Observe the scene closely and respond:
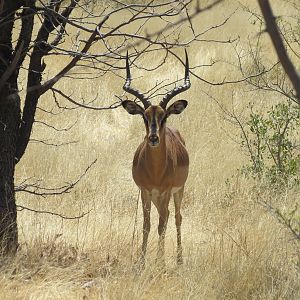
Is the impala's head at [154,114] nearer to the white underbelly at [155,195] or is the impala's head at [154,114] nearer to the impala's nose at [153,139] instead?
the impala's nose at [153,139]

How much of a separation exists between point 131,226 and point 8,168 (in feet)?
6.74

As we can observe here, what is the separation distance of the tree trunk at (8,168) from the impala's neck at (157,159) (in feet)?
4.77

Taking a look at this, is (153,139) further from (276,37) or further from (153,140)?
(276,37)

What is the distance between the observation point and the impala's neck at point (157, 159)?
6965mm

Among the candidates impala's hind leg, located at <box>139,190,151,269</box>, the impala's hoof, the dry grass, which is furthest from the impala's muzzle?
the impala's hoof

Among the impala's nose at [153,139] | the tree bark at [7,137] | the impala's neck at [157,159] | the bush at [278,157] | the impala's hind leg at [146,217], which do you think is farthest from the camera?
the bush at [278,157]

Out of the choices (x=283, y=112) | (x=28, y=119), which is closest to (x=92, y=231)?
(x=28, y=119)

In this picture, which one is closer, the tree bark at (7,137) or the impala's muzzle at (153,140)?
the tree bark at (7,137)

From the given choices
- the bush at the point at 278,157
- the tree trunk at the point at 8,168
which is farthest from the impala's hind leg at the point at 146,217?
the bush at the point at 278,157

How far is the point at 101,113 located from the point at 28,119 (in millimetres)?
6911

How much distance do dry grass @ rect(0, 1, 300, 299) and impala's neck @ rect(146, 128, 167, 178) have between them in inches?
25.1

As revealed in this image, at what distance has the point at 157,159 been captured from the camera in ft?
22.9

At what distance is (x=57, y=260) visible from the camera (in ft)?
19.9

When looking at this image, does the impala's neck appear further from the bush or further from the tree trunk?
the bush
